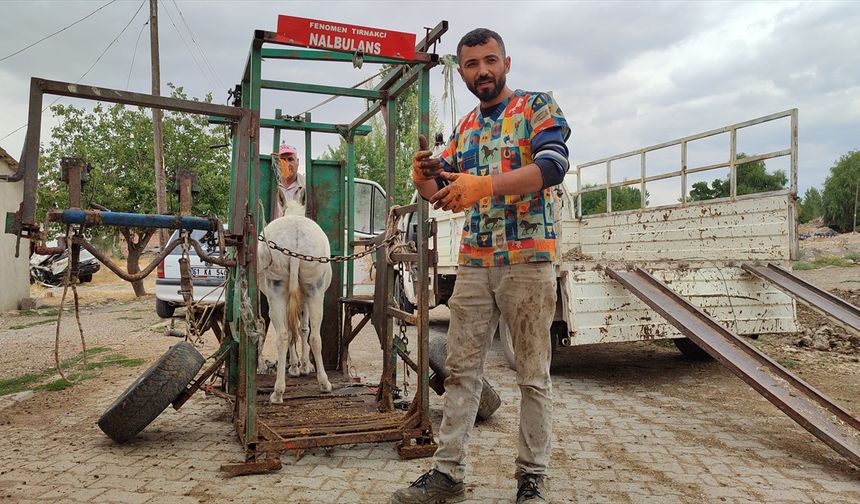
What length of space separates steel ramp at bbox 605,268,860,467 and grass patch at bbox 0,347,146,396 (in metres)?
4.90

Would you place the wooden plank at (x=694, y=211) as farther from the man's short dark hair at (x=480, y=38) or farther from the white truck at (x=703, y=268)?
the man's short dark hair at (x=480, y=38)

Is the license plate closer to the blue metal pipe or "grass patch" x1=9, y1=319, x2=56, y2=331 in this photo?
"grass patch" x1=9, y1=319, x2=56, y2=331

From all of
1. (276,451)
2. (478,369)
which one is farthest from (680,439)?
(276,451)

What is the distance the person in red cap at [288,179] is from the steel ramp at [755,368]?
309cm

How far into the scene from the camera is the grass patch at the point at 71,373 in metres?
5.75

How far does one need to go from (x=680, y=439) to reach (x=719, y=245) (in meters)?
3.34

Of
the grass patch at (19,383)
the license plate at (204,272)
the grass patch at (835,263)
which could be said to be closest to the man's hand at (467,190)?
the grass patch at (19,383)

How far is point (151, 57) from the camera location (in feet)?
52.0

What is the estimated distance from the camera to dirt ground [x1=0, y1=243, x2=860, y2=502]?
3.24 metres

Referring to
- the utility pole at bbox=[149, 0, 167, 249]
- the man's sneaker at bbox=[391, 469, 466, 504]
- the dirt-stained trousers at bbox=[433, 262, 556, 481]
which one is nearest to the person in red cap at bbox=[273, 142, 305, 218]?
the dirt-stained trousers at bbox=[433, 262, 556, 481]

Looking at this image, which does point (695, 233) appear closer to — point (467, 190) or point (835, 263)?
point (467, 190)

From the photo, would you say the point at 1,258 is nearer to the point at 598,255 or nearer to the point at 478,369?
the point at 598,255

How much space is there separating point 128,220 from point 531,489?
8.01ft

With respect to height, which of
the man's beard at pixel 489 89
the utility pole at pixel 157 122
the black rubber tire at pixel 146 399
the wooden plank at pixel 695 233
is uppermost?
the utility pole at pixel 157 122
